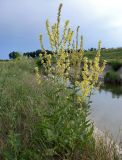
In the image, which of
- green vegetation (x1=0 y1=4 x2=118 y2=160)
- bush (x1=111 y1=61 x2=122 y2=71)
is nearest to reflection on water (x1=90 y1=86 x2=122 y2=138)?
green vegetation (x1=0 y1=4 x2=118 y2=160)

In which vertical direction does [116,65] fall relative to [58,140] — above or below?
below

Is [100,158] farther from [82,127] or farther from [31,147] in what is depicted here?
[31,147]

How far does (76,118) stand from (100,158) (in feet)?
1.95

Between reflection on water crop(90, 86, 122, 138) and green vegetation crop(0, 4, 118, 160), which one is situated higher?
green vegetation crop(0, 4, 118, 160)

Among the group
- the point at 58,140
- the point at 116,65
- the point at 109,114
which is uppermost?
the point at 58,140

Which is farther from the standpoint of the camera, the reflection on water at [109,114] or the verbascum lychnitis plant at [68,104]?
the reflection on water at [109,114]

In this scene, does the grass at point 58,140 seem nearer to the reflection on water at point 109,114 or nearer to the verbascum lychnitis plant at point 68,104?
the verbascum lychnitis plant at point 68,104

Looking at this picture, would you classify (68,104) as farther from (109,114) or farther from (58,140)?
(109,114)

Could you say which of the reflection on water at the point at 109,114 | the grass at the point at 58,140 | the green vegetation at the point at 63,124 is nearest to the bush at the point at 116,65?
the reflection on water at the point at 109,114

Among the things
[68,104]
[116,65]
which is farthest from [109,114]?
[116,65]

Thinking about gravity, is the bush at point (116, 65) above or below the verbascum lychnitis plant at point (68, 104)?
below

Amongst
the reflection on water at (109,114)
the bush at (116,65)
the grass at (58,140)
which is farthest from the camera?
the bush at (116,65)

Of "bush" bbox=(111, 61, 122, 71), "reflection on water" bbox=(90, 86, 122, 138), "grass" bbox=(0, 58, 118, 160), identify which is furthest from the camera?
"bush" bbox=(111, 61, 122, 71)

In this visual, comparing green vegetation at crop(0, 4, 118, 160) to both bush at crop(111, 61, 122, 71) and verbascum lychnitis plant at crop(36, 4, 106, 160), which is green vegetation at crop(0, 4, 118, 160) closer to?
verbascum lychnitis plant at crop(36, 4, 106, 160)
